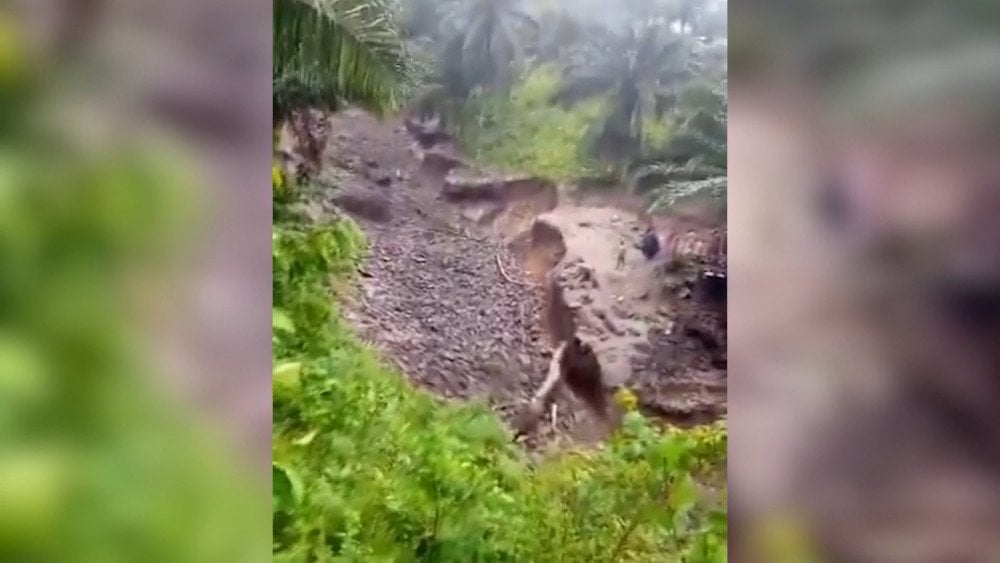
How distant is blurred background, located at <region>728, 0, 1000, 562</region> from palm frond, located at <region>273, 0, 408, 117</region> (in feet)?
1.34

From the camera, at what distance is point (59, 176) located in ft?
2.31

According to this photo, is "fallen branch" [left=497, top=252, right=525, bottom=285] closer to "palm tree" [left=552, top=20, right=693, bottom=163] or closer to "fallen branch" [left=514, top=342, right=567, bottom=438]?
"fallen branch" [left=514, top=342, right=567, bottom=438]

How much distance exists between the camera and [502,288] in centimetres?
99

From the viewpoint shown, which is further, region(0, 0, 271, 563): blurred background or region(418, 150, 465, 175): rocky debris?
region(418, 150, 465, 175): rocky debris

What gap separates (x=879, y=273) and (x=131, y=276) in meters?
0.75

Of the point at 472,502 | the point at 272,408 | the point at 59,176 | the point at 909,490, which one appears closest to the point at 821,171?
the point at 909,490

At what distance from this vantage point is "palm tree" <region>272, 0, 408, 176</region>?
931 mm

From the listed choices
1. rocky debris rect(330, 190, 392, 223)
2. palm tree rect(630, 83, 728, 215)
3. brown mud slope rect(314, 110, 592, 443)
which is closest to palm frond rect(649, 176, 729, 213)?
palm tree rect(630, 83, 728, 215)

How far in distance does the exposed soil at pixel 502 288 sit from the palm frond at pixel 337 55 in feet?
0.09

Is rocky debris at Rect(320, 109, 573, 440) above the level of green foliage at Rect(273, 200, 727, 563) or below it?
above

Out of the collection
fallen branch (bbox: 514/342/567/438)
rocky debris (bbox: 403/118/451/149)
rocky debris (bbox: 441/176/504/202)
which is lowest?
fallen branch (bbox: 514/342/567/438)

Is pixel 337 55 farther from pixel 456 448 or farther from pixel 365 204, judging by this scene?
pixel 456 448

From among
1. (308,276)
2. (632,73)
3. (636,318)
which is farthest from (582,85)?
(308,276)

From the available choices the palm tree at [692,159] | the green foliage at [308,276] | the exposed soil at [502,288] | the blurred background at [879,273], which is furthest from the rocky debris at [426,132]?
the blurred background at [879,273]
